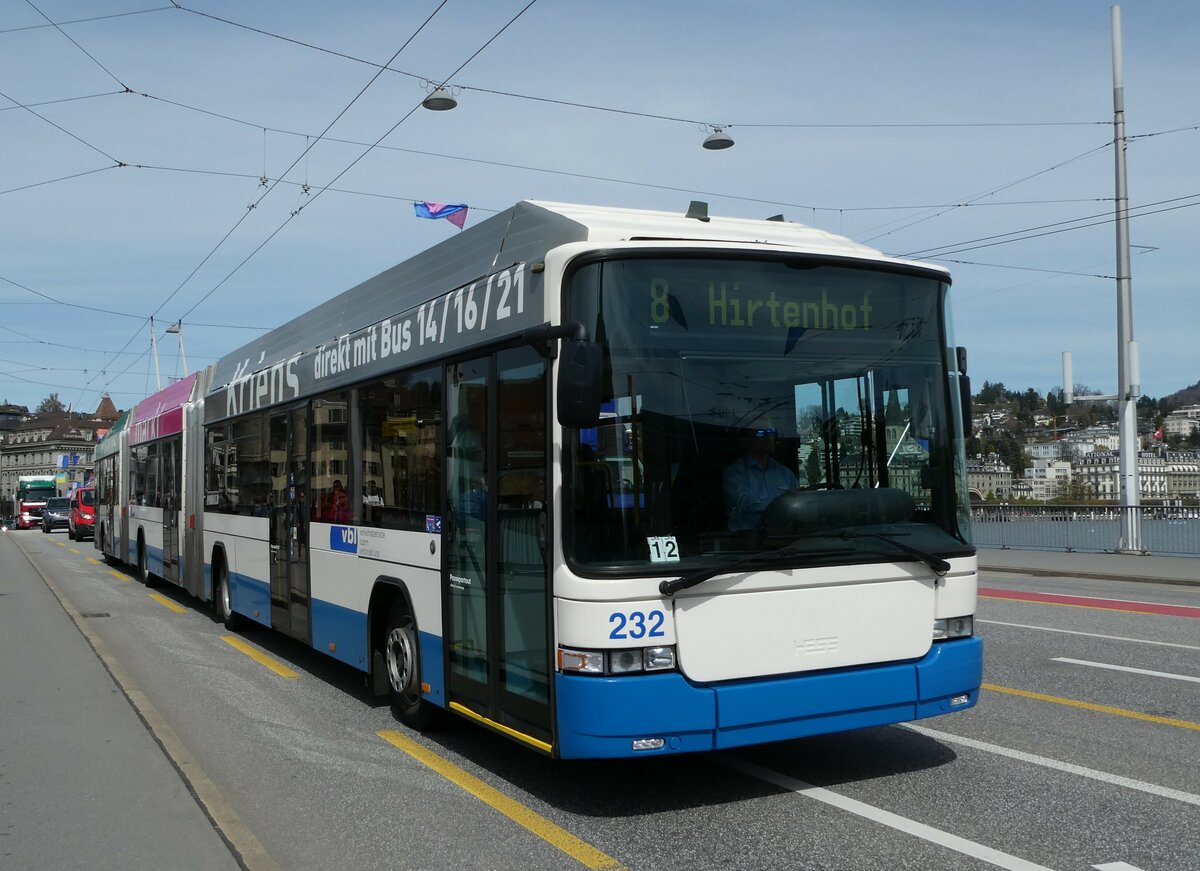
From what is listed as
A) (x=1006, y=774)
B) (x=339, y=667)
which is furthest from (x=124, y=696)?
(x=1006, y=774)

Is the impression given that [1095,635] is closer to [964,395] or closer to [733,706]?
[964,395]

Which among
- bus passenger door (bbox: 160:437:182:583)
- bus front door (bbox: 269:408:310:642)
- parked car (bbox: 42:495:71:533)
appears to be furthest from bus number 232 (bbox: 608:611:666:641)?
parked car (bbox: 42:495:71:533)

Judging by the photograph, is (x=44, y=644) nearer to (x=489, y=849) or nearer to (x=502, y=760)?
(x=502, y=760)

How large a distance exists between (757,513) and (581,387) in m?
1.11

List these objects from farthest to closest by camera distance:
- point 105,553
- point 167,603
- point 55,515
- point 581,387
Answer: point 55,515 → point 105,553 → point 167,603 → point 581,387

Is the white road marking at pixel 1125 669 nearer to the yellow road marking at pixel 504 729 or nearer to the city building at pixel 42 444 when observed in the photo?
the yellow road marking at pixel 504 729

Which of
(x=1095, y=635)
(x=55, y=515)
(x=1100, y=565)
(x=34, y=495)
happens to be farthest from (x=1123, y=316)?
(x=34, y=495)

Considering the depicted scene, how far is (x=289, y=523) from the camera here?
10164mm

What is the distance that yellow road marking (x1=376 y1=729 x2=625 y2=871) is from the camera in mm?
4959

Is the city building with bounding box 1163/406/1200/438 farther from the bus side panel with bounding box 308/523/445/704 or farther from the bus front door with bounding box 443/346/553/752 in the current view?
the bus front door with bounding box 443/346/553/752

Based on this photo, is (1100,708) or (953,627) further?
(1100,708)

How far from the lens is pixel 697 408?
18.2ft

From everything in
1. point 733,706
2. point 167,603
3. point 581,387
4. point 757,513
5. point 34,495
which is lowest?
point 167,603

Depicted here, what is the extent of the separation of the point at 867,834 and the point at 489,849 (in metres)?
1.65
